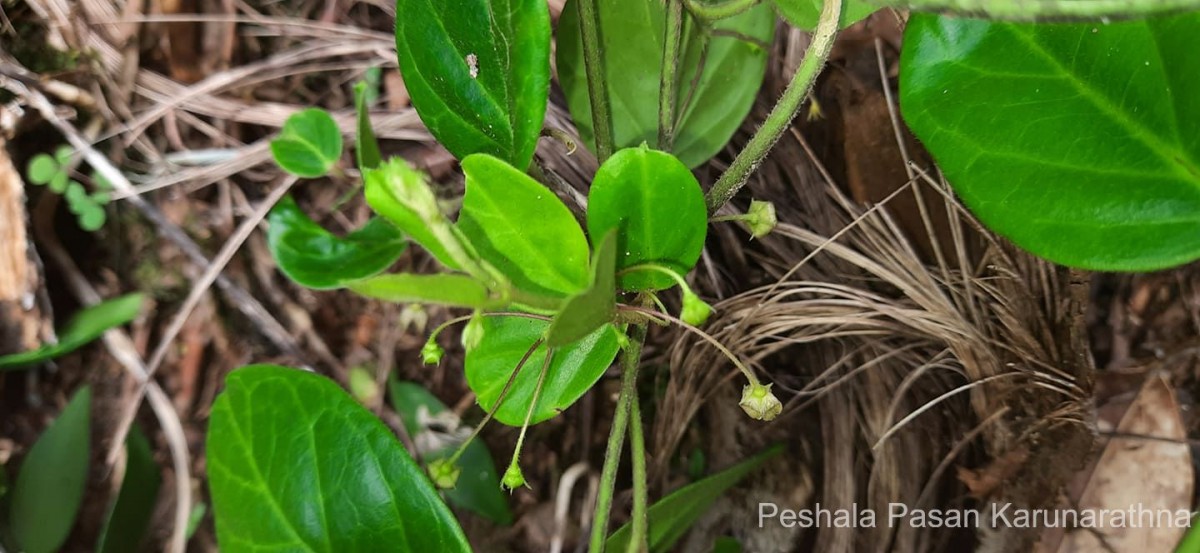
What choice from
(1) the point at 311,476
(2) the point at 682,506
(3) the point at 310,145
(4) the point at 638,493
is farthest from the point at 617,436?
(3) the point at 310,145

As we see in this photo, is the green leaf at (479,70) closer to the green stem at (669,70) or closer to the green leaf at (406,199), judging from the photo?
the green stem at (669,70)

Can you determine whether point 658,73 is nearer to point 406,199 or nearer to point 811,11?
point 811,11

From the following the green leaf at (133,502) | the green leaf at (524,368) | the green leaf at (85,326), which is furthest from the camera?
the green leaf at (85,326)

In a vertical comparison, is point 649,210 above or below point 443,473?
above

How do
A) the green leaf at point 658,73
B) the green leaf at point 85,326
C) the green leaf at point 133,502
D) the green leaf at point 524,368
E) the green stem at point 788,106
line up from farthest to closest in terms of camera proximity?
the green leaf at point 85,326 < the green leaf at point 133,502 < the green leaf at point 658,73 < the green leaf at point 524,368 < the green stem at point 788,106

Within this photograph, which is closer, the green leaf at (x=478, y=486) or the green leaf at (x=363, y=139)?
the green leaf at (x=363, y=139)

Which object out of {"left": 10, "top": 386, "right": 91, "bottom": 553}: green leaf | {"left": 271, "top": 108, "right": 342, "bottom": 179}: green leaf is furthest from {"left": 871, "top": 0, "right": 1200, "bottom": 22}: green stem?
{"left": 10, "top": 386, "right": 91, "bottom": 553}: green leaf

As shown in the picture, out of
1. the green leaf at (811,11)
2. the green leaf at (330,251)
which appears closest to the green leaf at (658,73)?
the green leaf at (811,11)
